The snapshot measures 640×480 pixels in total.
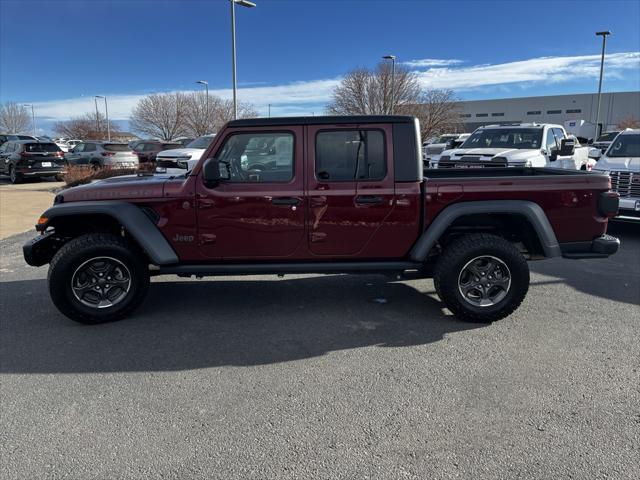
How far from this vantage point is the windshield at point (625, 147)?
9.23 meters

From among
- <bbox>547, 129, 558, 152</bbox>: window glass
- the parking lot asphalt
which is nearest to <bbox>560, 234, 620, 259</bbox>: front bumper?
the parking lot asphalt

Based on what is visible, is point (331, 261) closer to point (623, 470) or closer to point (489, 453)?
point (489, 453)

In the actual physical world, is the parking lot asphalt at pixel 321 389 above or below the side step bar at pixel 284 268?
below

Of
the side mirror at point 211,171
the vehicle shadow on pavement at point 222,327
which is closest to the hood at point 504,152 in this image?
the vehicle shadow on pavement at point 222,327

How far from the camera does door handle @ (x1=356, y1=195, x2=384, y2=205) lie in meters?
4.50

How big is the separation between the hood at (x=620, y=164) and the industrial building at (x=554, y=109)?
6478 centimetres

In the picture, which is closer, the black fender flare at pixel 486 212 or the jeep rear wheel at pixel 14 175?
the black fender flare at pixel 486 212

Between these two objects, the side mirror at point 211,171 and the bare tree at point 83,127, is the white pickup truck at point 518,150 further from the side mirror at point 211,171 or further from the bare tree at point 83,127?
the bare tree at point 83,127

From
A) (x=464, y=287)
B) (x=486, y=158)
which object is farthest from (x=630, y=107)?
(x=464, y=287)

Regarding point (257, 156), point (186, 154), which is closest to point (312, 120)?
point (257, 156)

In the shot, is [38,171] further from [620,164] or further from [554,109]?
[554,109]

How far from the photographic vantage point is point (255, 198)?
14.7 ft

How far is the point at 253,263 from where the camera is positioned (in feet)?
15.4

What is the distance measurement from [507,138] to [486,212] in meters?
7.58
